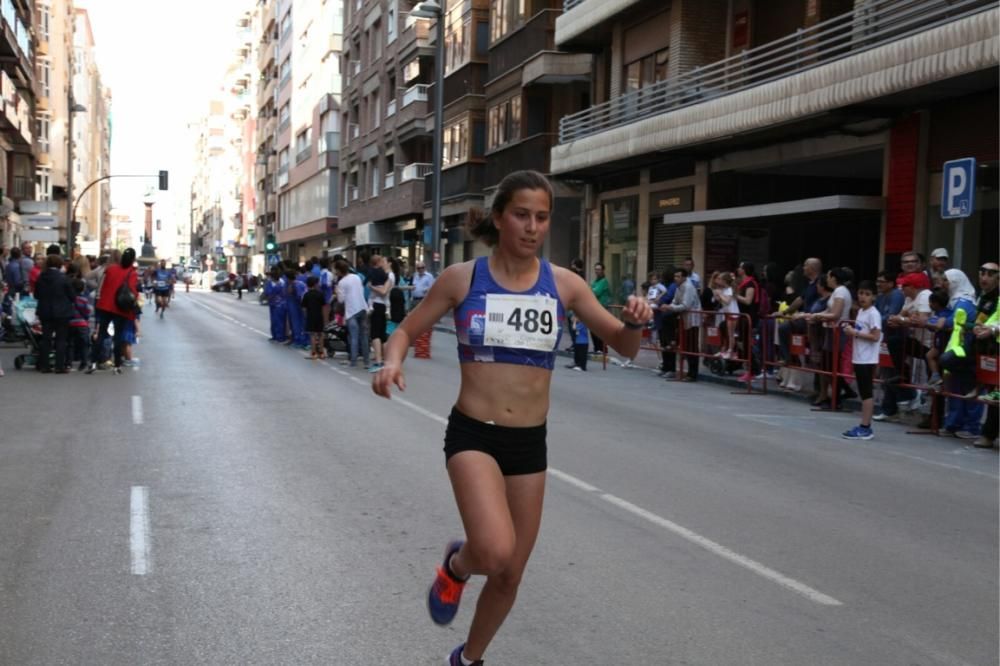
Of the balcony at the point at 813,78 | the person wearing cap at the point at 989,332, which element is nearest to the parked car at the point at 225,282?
the balcony at the point at 813,78

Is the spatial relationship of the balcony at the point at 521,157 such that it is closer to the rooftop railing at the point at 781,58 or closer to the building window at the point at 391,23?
the rooftop railing at the point at 781,58

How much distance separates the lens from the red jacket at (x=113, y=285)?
1670cm

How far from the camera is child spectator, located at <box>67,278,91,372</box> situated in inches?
687

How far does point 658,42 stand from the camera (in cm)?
2800

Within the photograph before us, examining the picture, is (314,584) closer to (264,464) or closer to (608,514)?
(608,514)

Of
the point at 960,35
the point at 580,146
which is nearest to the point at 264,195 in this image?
the point at 580,146

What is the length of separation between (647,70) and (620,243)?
4.81m

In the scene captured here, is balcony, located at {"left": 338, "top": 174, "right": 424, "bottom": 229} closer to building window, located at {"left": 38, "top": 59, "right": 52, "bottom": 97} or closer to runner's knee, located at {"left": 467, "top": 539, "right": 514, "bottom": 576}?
building window, located at {"left": 38, "top": 59, "right": 52, "bottom": 97}

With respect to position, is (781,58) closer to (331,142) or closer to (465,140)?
(465,140)

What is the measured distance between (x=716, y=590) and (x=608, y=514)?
178 cm

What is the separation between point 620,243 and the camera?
30984mm

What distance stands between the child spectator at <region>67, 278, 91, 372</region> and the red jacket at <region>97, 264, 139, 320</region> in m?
0.67

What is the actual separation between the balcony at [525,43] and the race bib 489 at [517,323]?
29906mm

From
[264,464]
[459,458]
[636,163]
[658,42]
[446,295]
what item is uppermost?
[658,42]
